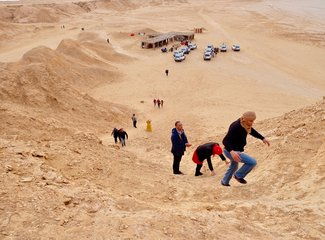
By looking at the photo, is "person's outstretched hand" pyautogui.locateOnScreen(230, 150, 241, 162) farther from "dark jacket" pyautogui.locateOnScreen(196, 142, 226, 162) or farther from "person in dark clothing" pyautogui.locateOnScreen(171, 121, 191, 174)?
"person in dark clothing" pyautogui.locateOnScreen(171, 121, 191, 174)

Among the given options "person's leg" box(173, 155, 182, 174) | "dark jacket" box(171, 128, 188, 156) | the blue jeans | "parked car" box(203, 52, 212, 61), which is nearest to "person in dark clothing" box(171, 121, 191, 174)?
"dark jacket" box(171, 128, 188, 156)

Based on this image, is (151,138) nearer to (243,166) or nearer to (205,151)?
(205,151)

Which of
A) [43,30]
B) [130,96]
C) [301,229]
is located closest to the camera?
[301,229]

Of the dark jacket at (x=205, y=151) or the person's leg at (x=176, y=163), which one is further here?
the person's leg at (x=176, y=163)

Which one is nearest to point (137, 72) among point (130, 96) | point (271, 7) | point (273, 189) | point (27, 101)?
point (130, 96)

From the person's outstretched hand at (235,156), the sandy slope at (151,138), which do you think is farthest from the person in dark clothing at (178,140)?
the person's outstretched hand at (235,156)

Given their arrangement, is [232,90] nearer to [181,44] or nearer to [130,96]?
[130,96]

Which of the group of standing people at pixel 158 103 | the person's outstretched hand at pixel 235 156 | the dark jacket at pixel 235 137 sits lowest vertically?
the group of standing people at pixel 158 103

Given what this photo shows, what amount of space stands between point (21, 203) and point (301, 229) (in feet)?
16.3

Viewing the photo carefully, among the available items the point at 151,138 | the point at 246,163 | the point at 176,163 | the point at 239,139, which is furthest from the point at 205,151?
the point at 151,138

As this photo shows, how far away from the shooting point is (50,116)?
19.1m

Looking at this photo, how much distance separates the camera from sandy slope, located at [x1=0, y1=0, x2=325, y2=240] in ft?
22.0

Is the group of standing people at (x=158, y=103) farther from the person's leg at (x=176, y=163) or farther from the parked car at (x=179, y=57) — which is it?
the person's leg at (x=176, y=163)

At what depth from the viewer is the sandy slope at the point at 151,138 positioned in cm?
669
